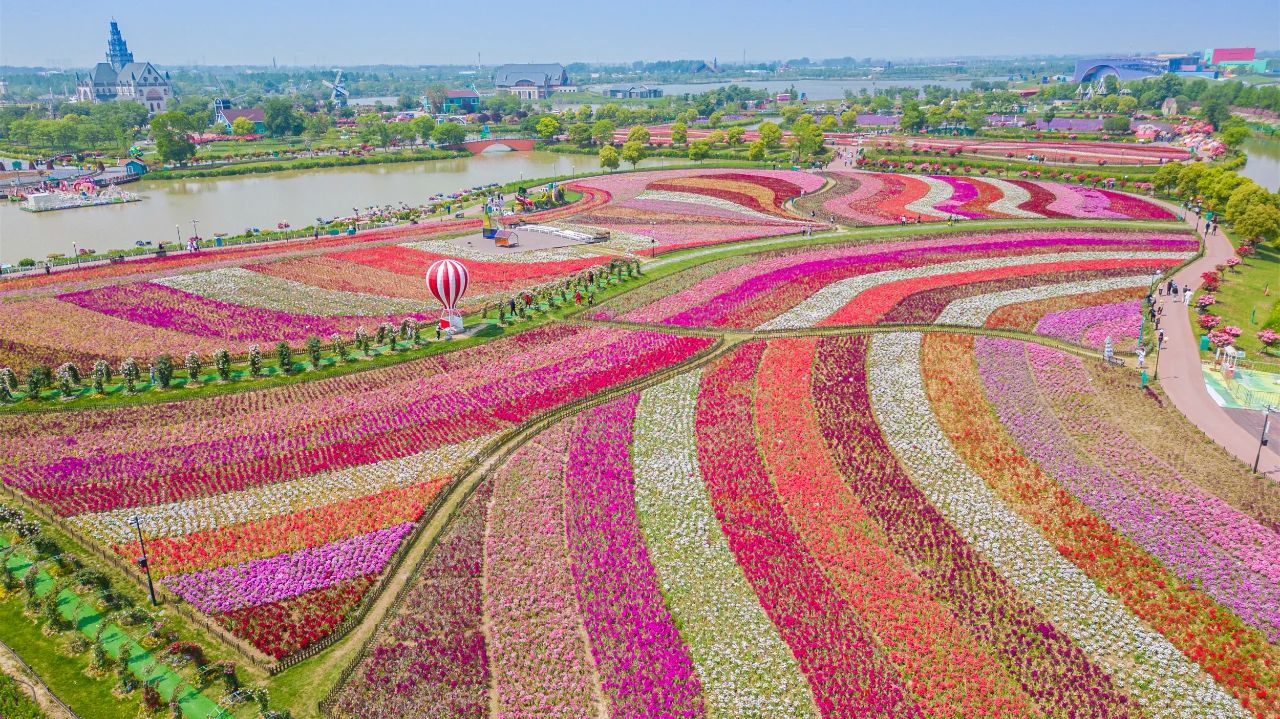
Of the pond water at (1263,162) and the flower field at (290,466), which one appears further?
the pond water at (1263,162)

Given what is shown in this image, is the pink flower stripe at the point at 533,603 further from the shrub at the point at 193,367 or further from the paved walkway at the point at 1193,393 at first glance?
the paved walkway at the point at 1193,393

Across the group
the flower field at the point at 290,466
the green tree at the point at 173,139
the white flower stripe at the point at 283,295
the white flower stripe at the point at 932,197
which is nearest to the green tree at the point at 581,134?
the green tree at the point at 173,139

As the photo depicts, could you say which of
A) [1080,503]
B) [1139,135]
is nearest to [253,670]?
[1080,503]

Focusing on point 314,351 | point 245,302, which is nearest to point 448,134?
point 245,302

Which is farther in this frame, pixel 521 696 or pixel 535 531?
pixel 535 531

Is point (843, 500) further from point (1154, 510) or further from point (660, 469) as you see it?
point (1154, 510)

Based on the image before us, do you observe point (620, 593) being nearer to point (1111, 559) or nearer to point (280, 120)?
point (1111, 559)
